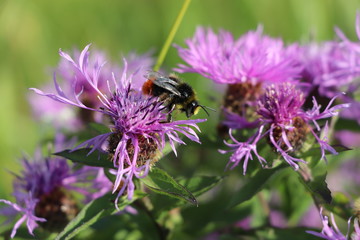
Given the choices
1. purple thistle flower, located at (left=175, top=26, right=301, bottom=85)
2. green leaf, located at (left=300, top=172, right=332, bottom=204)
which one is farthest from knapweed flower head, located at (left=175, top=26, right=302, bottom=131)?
green leaf, located at (left=300, top=172, right=332, bottom=204)

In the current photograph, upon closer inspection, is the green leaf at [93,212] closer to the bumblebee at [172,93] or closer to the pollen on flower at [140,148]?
the pollen on flower at [140,148]

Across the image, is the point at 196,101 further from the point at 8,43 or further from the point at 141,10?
the point at 141,10

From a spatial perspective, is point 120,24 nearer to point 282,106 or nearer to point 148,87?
point 148,87

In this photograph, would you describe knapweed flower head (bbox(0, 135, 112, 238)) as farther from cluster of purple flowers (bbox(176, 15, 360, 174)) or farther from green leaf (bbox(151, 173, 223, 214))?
cluster of purple flowers (bbox(176, 15, 360, 174))

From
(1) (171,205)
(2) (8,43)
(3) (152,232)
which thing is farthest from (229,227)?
(2) (8,43)

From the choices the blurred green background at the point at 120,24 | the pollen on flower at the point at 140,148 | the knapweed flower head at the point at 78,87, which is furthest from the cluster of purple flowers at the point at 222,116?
the blurred green background at the point at 120,24

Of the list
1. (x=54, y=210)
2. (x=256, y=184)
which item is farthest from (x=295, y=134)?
(x=54, y=210)
